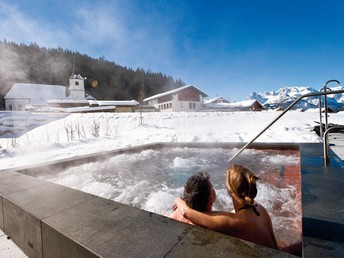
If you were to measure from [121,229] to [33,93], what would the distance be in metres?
42.2

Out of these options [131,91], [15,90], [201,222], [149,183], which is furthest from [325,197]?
[131,91]

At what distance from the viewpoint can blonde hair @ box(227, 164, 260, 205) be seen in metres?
1.28

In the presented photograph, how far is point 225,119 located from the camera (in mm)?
15484

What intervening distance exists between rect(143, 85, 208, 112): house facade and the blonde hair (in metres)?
28.3

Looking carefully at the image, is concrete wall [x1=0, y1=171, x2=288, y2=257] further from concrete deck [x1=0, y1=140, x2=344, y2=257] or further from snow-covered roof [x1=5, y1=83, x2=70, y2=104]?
snow-covered roof [x1=5, y1=83, x2=70, y2=104]

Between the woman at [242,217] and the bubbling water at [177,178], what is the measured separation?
0.73 meters

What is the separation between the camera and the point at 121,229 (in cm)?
131

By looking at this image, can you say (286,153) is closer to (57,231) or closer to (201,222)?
(201,222)

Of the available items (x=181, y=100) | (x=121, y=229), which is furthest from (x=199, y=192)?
(x=181, y=100)

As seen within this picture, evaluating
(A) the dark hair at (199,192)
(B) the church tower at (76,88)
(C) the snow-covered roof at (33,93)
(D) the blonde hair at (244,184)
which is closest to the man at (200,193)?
(A) the dark hair at (199,192)

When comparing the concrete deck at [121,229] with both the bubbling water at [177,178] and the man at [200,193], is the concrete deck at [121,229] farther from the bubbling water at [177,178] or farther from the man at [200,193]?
the bubbling water at [177,178]

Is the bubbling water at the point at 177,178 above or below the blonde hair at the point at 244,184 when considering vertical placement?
below

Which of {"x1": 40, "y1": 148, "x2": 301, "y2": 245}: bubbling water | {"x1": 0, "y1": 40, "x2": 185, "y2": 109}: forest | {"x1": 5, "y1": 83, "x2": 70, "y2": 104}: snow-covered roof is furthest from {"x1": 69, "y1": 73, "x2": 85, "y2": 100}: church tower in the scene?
{"x1": 40, "y1": 148, "x2": 301, "y2": 245}: bubbling water

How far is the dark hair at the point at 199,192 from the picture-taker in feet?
4.59
